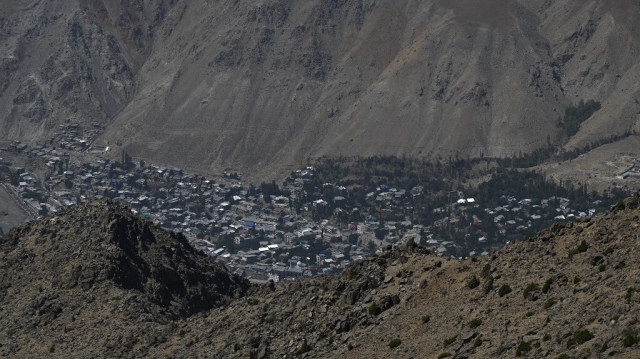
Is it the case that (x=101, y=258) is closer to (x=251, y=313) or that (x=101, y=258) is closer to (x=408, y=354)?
(x=251, y=313)

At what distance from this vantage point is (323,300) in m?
61.2

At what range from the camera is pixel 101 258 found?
252ft

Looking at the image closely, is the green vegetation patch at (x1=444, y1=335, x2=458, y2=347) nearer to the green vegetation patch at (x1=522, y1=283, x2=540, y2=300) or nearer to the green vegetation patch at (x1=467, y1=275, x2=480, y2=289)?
the green vegetation patch at (x1=522, y1=283, x2=540, y2=300)

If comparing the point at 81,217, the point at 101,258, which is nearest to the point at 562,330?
the point at 101,258

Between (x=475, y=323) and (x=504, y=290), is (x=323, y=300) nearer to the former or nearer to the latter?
(x=504, y=290)

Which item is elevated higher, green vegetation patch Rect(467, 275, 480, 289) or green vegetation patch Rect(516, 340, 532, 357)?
green vegetation patch Rect(467, 275, 480, 289)

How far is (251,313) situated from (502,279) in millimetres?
15739

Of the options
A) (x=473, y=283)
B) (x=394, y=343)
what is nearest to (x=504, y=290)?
(x=473, y=283)

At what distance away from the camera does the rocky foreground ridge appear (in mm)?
47531

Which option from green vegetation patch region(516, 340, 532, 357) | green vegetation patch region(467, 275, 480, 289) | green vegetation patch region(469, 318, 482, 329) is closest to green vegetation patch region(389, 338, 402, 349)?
green vegetation patch region(469, 318, 482, 329)

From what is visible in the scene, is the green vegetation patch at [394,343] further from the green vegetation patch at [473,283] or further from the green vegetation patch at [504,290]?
the green vegetation patch at [504,290]

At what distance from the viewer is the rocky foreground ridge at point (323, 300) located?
47.5 m

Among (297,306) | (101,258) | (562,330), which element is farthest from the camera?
(101,258)

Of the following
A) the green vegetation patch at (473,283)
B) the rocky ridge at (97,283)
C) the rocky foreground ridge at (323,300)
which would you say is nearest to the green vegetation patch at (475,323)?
the rocky foreground ridge at (323,300)
